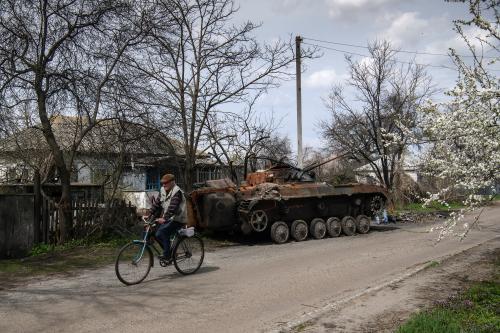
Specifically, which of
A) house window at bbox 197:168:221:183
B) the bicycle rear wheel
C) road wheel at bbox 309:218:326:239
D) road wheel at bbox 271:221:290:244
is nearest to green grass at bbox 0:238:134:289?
the bicycle rear wheel

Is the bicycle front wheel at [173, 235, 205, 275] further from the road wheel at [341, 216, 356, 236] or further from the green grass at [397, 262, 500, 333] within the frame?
the road wheel at [341, 216, 356, 236]

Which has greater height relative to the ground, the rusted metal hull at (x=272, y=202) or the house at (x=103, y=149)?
the house at (x=103, y=149)

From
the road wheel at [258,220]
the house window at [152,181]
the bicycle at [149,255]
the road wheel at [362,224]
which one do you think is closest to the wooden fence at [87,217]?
the road wheel at [258,220]

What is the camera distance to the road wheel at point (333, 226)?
16734 millimetres

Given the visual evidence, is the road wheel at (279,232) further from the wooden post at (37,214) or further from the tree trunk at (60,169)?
the wooden post at (37,214)

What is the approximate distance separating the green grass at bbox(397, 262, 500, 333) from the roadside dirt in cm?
25

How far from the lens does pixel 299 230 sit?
15.8 meters

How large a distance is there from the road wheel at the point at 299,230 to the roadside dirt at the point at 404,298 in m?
5.43

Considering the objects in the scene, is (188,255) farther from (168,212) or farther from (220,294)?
(220,294)

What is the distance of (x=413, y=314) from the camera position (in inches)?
250

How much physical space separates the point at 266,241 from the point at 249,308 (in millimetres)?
8724

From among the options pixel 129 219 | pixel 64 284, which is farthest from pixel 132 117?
pixel 64 284

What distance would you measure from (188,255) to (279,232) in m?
5.93

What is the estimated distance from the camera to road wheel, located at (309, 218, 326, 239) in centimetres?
1627
